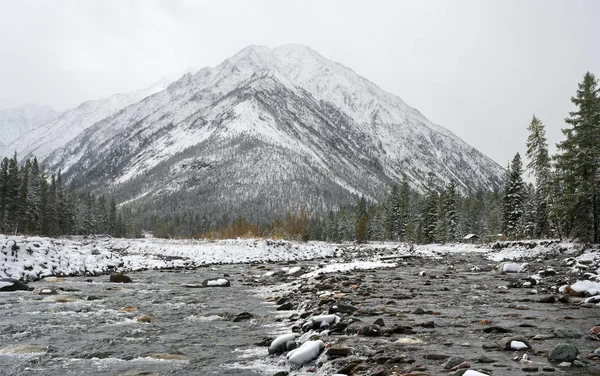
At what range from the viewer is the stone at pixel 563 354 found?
772 centimetres

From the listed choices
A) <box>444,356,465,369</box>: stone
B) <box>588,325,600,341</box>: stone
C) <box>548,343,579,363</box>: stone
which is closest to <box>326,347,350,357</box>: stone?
<box>444,356,465,369</box>: stone

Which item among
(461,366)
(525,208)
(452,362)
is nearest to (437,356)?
(452,362)

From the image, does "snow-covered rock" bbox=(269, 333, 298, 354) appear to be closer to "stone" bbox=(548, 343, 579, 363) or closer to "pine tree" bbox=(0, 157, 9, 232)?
"stone" bbox=(548, 343, 579, 363)

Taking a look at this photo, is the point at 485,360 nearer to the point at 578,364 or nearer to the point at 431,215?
the point at 578,364

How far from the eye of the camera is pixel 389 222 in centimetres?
10581

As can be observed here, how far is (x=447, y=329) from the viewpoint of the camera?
11.3m

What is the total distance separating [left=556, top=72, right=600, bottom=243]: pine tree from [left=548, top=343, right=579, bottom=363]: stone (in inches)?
1235

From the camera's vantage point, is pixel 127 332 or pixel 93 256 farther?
pixel 93 256

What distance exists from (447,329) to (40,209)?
104 m

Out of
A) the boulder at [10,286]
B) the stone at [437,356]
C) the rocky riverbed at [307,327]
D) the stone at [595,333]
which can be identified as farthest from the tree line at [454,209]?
the boulder at [10,286]

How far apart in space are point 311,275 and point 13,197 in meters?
73.5

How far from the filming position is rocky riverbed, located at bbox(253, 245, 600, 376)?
25.6ft

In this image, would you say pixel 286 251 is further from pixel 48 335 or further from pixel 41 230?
pixel 41 230

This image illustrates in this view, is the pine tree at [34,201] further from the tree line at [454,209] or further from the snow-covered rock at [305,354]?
the snow-covered rock at [305,354]
